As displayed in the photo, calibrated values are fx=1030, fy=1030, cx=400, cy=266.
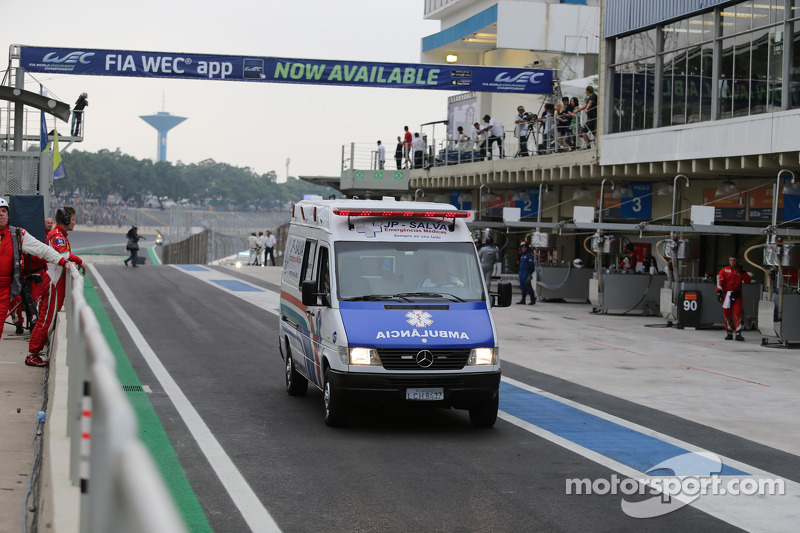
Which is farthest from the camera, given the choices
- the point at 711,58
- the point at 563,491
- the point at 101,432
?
the point at 711,58

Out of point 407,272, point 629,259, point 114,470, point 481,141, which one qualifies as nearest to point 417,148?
point 481,141

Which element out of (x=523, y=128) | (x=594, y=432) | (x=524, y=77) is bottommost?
(x=594, y=432)

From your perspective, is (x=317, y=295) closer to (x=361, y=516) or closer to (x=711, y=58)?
(x=361, y=516)

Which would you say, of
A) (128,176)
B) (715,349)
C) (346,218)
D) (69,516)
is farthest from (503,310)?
(128,176)

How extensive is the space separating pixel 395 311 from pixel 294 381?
289 cm

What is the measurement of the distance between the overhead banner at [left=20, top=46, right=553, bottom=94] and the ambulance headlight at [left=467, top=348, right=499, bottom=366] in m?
29.0

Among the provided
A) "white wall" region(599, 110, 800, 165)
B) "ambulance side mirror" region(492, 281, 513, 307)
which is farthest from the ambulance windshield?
"white wall" region(599, 110, 800, 165)

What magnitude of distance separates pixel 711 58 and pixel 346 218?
62.6ft

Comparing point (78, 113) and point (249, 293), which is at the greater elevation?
point (78, 113)

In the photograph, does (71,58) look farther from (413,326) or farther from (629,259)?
(413,326)

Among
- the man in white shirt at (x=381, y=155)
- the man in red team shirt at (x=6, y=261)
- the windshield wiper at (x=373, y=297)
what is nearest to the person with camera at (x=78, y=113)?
the man in white shirt at (x=381, y=155)

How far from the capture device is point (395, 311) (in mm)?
11086

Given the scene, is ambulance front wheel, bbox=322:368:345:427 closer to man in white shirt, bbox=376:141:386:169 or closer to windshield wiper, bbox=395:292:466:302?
windshield wiper, bbox=395:292:466:302

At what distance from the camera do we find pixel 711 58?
28.0m
